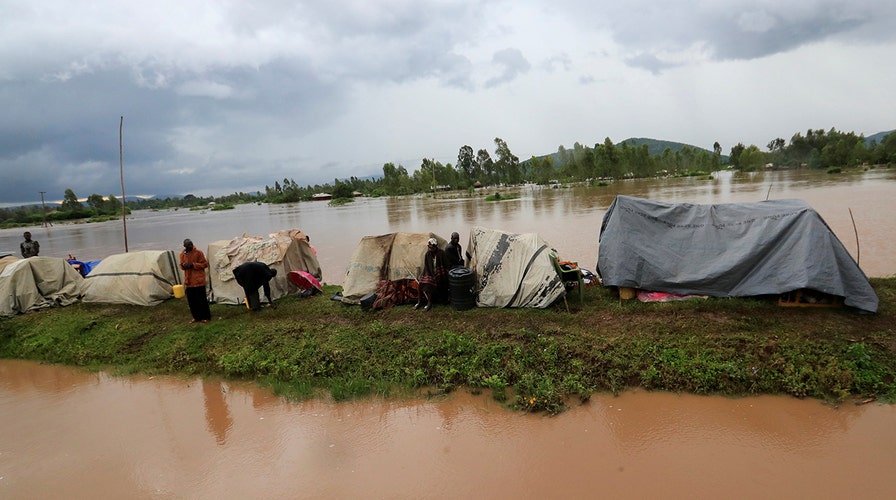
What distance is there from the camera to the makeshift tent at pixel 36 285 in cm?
929

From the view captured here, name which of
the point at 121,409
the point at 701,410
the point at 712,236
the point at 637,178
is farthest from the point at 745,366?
the point at 637,178

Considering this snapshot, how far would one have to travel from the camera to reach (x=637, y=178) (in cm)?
7331

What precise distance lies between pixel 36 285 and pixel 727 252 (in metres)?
14.7

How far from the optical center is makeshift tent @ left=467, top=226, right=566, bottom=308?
703 cm

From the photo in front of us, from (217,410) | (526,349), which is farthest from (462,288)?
(217,410)

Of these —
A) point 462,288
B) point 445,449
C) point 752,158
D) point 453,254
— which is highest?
point 752,158

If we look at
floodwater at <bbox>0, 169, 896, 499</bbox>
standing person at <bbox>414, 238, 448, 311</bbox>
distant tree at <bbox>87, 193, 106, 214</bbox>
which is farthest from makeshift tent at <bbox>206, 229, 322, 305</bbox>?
distant tree at <bbox>87, 193, 106, 214</bbox>

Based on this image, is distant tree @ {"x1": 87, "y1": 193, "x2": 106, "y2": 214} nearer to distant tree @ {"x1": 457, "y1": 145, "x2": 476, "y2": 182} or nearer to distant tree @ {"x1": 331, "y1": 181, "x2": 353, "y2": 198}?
distant tree @ {"x1": 331, "y1": 181, "x2": 353, "y2": 198}

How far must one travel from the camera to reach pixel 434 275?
25.4 feet

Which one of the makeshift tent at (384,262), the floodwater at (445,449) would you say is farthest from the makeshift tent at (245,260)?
the floodwater at (445,449)

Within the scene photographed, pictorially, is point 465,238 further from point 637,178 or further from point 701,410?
point 637,178

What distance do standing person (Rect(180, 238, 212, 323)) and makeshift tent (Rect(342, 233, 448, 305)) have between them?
2625 mm

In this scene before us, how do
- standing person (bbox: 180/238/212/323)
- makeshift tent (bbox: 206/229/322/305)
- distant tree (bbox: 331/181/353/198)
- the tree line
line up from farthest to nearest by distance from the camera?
distant tree (bbox: 331/181/353/198) < the tree line < makeshift tent (bbox: 206/229/322/305) < standing person (bbox: 180/238/212/323)

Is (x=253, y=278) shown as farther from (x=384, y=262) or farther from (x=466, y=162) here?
(x=466, y=162)
